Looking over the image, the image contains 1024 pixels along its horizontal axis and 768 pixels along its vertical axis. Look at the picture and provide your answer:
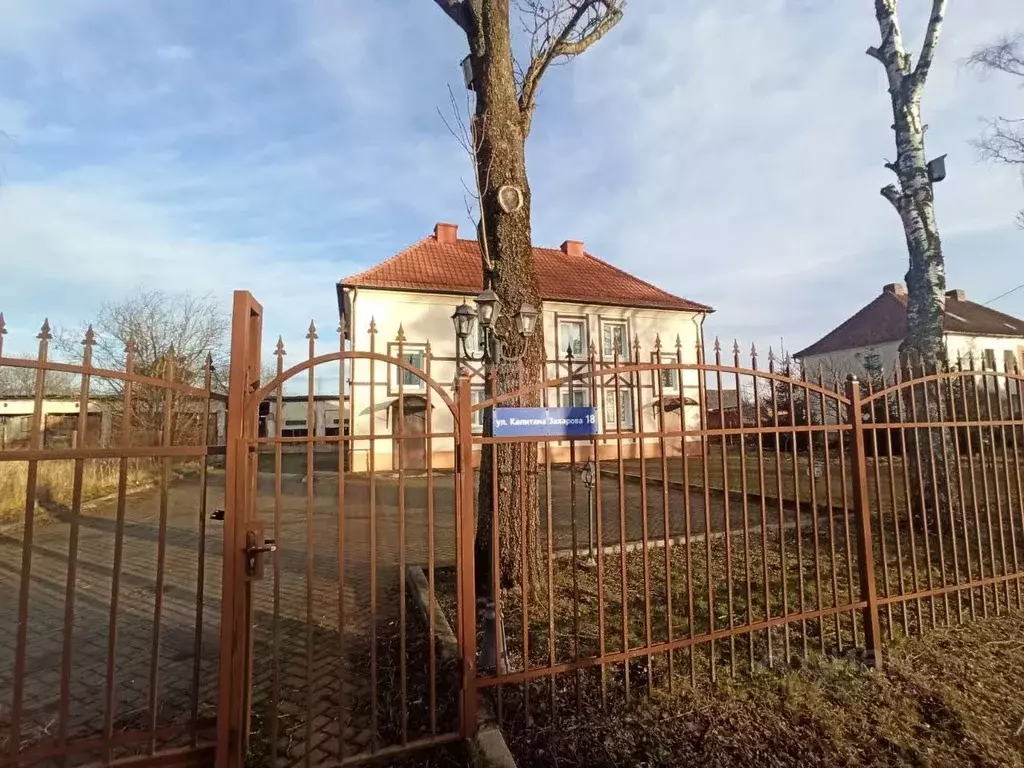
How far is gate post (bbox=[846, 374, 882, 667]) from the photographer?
152 inches

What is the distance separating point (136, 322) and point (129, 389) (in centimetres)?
1950

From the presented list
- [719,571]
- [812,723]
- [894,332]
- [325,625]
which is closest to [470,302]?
[719,571]

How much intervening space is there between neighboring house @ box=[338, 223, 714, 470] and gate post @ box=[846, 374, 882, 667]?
1007cm

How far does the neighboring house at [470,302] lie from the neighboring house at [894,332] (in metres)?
10.9

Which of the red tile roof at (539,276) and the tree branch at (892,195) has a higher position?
the red tile roof at (539,276)

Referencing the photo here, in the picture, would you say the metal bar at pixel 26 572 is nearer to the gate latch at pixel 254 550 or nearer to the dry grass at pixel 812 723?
the gate latch at pixel 254 550

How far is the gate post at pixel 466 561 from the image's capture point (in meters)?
2.89

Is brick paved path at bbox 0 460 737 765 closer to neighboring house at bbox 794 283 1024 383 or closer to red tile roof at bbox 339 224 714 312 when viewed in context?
red tile roof at bbox 339 224 714 312

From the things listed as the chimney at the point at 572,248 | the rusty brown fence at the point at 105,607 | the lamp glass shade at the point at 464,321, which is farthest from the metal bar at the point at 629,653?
the chimney at the point at 572,248

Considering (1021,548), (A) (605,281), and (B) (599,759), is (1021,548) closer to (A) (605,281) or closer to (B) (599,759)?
(B) (599,759)

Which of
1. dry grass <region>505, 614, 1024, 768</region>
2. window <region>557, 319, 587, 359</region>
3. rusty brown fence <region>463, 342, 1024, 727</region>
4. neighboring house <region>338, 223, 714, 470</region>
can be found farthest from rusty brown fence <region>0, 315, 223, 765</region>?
window <region>557, 319, 587, 359</region>

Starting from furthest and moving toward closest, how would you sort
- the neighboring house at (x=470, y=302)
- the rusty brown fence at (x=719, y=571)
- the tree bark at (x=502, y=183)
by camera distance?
the neighboring house at (x=470, y=302) < the tree bark at (x=502, y=183) < the rusty brown fence at (x=719, y=571)

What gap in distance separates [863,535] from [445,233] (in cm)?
2017

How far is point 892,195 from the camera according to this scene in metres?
8.05
